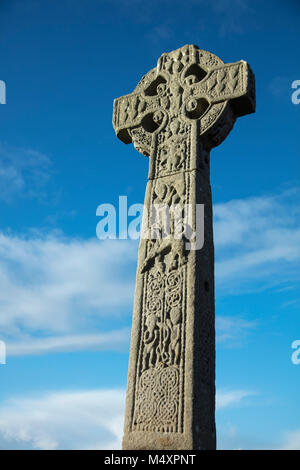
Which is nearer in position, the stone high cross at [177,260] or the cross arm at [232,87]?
the stone high cross at [177,260]

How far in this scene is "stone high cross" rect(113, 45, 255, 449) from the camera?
427 centimetres

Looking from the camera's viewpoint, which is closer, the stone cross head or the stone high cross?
the stone high cross

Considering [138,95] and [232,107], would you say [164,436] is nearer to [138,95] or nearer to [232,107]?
[232,107]

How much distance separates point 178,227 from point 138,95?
2259 mm

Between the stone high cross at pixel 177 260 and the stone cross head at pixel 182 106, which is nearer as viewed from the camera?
the stone high cross at pixel 177 260

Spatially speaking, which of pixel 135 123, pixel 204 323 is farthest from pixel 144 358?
pixel 135 123

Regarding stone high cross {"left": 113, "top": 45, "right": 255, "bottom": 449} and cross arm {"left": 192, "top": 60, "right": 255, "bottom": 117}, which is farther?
cross arm {"left": 192, "top": 60, "right": 255, "bottom": 117}

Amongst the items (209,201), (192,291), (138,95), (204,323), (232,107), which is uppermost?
(138,95)

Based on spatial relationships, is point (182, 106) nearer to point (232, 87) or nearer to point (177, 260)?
point (232, 87)

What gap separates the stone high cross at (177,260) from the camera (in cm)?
427

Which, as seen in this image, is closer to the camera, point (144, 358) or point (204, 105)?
point (144, 358)

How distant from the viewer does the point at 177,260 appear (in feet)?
15.9
